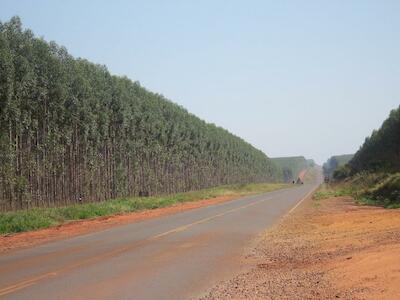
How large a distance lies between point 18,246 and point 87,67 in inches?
1022

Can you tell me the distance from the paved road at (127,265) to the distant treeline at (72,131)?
12277mm

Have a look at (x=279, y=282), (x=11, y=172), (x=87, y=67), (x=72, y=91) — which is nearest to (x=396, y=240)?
(x=279, y=282)

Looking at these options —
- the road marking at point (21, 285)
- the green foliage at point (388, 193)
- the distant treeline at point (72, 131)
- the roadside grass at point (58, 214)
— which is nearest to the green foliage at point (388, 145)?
the distant treeline at point (72, 131)

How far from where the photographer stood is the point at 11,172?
29125 millimetres

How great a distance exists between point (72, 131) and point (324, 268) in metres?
28.3

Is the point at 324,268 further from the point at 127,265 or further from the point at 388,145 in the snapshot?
the point at 388,145

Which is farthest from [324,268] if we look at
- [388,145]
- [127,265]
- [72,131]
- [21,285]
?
[388,145]

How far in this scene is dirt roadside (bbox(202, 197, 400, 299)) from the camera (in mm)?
8664

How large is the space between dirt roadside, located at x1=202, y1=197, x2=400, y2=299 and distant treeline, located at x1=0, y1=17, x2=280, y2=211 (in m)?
17.9

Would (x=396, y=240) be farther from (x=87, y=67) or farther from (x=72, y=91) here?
(x=87, y=67)

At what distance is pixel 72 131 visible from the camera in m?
37.0

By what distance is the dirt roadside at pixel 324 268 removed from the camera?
28.4ft

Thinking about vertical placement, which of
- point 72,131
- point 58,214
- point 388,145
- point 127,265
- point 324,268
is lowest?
point 324,268

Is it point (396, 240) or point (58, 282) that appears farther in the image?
point (396, 240)
